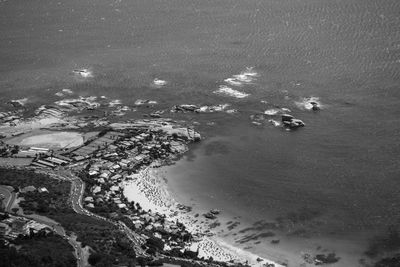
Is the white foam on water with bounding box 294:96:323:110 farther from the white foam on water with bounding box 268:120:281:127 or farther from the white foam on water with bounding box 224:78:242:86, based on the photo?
the white foam on water with bounding box 224:78:242:86

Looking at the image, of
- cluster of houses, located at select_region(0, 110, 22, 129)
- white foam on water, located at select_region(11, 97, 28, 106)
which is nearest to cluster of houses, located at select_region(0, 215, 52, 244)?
cluster of houses, located at select_region(0, 110, 22, 129)

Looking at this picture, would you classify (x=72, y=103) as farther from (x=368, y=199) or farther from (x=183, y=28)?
(x=368, y=199)

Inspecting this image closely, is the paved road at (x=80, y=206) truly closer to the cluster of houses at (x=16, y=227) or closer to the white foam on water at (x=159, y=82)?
the cluster of houses at (x=16, y=227)

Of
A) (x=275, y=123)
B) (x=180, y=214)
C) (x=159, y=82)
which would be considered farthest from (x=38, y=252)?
(x=159, y=82)

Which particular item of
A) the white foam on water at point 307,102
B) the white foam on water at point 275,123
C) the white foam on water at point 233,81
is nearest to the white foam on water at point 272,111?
the white foam on water at point 275,123

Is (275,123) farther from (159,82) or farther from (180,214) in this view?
(159,82)

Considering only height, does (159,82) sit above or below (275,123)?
above
